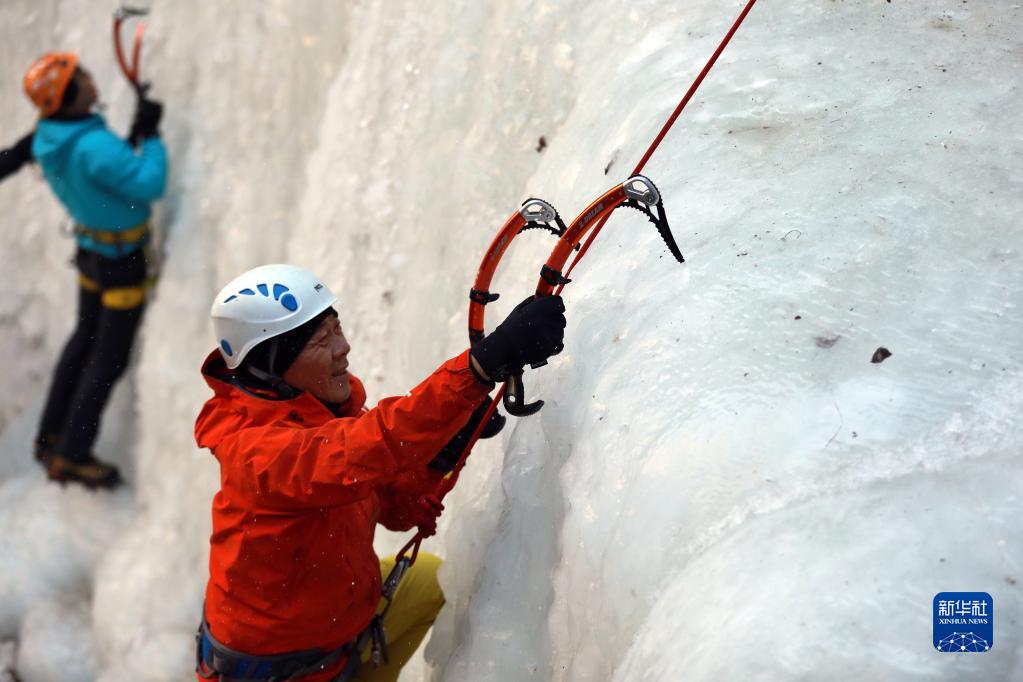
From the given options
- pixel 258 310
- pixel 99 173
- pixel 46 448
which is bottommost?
pixel 46 448

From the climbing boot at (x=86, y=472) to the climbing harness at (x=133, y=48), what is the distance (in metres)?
2.14

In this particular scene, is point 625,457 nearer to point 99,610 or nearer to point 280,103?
point 280,103

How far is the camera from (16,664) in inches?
229

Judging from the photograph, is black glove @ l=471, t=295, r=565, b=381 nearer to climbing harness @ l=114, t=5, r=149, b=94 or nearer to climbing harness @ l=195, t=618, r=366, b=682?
climbing harness @ l=195, t=618, r=366, b=682

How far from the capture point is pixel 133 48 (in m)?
6.32

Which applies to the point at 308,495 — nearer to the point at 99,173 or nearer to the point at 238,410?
the point at 238,410

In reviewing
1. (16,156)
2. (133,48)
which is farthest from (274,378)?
(133,48)

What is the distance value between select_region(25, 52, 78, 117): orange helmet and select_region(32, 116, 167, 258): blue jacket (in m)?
0.10

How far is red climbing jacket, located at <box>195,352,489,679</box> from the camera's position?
2.34 metres

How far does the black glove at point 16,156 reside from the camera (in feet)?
18.9

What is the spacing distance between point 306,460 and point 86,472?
4.37m

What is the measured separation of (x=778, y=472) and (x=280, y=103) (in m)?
4.08

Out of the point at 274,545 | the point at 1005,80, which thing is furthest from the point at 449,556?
the point at 1005,80

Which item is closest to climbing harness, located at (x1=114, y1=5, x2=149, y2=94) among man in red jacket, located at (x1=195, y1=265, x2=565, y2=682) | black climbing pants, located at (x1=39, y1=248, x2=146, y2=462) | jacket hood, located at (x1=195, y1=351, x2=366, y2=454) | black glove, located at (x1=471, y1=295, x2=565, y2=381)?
black climbing pants, located at (x1=39, y1=248, x2=146, y2=462)
